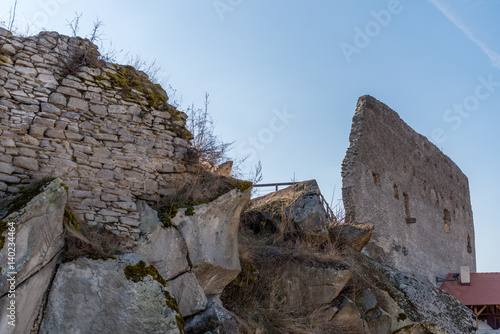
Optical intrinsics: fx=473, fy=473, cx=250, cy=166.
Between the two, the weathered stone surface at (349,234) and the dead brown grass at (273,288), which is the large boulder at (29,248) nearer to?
the dead brown grass at (273,288)

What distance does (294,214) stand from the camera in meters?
9.23

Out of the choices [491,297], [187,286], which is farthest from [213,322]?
[491,297]

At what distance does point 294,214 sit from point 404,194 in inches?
378

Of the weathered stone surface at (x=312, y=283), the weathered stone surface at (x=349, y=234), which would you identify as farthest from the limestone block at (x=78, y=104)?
the weathered stone surface at (x=349, y=234)

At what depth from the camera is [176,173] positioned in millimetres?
7074

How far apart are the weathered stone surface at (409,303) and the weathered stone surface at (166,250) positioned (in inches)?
144

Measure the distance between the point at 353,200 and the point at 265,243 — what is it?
20.1ft

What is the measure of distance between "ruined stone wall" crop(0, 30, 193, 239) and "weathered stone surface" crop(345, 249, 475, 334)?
418 cm

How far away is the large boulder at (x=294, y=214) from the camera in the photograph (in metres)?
8.98

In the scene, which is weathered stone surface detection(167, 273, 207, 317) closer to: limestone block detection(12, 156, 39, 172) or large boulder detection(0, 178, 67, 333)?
large boulder detection(0, 178, 67, 333)

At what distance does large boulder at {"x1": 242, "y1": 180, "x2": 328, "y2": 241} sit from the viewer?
353 inches

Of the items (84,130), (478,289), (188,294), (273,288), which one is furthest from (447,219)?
(84,130)

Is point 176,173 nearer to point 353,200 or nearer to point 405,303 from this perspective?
point 405,303

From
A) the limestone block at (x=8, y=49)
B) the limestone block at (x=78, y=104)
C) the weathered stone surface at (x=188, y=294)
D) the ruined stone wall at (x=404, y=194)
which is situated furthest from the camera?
the ruined stone wall at (x=404, y=194)
